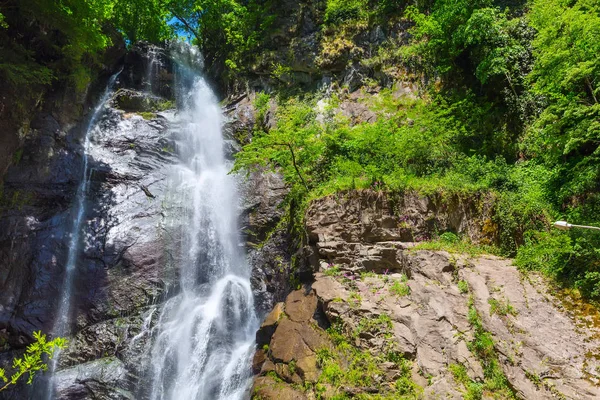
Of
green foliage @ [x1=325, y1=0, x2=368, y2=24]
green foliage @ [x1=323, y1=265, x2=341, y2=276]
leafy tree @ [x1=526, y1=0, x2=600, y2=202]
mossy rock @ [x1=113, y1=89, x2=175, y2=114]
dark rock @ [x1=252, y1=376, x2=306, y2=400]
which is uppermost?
green foliage @ [x1=325, y1=0, x2=368, y2=24]

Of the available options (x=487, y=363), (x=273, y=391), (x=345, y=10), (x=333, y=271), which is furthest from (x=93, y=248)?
(x=345, y=10)

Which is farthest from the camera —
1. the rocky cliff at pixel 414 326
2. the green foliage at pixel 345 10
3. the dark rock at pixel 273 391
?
the green foliage at pixel 345 10

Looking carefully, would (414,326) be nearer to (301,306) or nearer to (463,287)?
(463,287)

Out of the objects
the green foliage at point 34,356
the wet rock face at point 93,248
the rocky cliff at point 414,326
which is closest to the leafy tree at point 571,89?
the rocky cliff at point 414,326

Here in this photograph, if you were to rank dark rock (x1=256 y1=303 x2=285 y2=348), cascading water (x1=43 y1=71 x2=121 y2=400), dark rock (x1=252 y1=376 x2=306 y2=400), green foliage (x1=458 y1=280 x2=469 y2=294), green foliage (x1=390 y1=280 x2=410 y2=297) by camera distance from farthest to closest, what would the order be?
cascading water (x1=43 y1=71 x2=121 y2=400) < dark rock (x1=256 y1=303 x2=285 y2=348) < green foliage (x1=390 y1=280 x2=410 y2=297) < green foliage (x1=458 y1=280 x2=469 y2=294) < dark rock (x1=252 y1=376 x2=306 y2=400)

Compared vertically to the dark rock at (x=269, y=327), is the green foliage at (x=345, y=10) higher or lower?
higher

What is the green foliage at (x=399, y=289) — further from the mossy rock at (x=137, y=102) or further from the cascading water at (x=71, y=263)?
the mossy rock at (x=137, y=102)

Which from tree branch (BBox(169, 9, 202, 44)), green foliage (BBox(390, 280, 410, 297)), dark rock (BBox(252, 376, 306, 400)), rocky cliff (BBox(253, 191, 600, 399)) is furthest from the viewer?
tree branch (BBox(169, 9, 202, 44))

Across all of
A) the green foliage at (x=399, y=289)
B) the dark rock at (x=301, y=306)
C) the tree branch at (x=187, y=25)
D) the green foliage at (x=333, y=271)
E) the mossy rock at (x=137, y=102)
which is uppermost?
the tree branch at (x=187, y=25)

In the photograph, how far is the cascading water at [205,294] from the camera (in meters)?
10.8

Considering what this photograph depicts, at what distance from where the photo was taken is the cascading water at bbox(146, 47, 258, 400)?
10828 millimetres

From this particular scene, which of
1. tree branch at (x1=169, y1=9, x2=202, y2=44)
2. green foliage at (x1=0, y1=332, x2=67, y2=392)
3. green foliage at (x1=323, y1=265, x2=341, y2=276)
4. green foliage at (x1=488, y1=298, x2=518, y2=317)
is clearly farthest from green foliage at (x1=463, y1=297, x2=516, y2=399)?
tree branch at (x1=169, y1=9, x2=202, y2=44)

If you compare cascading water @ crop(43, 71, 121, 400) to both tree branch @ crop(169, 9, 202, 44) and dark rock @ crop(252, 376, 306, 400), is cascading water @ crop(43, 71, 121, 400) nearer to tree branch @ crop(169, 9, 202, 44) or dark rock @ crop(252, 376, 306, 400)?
dark rock @ crop(252, 376, 306, 400)

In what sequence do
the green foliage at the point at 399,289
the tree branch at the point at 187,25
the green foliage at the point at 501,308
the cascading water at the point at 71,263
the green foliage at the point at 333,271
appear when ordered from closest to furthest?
the green foliage at the point at 501,308 → the green foliage at the point at 399,289 → the green foliage at the point at 333,271 → the cascading water at the point at 71,263 → the tree branch at the point at 187,25
